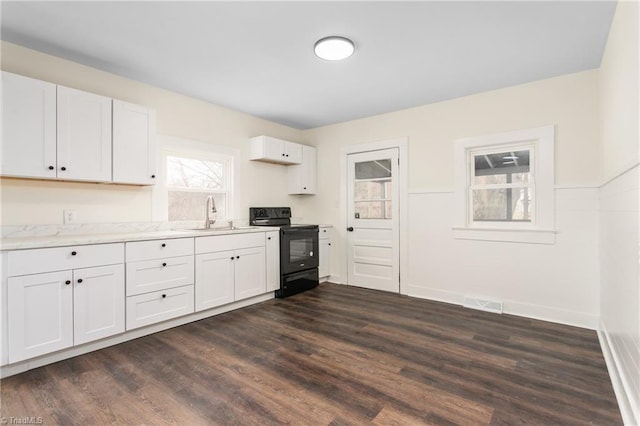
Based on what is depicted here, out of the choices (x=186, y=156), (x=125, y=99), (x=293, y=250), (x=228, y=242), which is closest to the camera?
(x=125, y=99)

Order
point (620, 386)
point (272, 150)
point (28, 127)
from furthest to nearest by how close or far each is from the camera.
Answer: point (272, 150)
point (28, 127)
point (620, 386)

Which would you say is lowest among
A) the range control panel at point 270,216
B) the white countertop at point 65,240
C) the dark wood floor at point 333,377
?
the dark wood floor at point 333,377

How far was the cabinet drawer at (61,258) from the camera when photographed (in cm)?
214

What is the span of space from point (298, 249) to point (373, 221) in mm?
1148

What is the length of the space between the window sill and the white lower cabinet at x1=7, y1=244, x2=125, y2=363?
355 cm

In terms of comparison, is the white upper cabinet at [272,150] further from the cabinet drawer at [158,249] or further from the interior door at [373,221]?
the cabinet drawer at [158,249]

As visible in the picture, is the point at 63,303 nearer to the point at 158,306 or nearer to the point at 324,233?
the point at 158,306

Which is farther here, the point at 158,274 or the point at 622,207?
the point at 158,274

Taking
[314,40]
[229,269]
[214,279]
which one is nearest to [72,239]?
[214,279]

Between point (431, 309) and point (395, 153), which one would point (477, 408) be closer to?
point (431, 309)

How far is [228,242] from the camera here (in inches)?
139

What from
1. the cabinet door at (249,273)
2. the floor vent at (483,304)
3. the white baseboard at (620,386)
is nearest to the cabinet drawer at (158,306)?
the cabinet door at (249,273)

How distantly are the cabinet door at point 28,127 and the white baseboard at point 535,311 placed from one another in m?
4.13

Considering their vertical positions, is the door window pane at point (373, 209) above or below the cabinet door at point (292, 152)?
below
